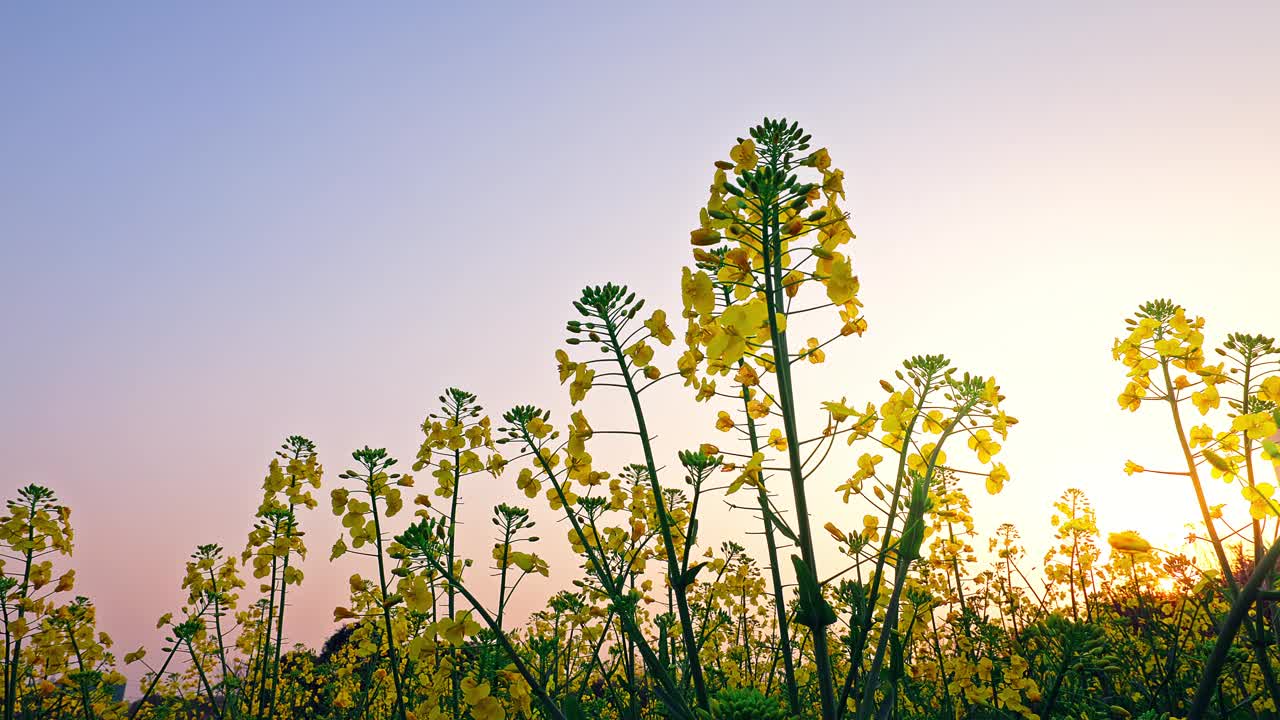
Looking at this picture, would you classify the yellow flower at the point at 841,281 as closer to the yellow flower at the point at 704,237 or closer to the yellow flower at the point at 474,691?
the yellow flower at the point at 704,237

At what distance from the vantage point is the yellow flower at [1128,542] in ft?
7.39

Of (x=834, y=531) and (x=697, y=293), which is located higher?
(x=697, y=293)

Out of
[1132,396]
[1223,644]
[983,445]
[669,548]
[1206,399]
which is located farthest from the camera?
[1132,396]

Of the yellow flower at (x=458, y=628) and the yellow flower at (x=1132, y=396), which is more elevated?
the yellow flower at (x=1132, y=396)

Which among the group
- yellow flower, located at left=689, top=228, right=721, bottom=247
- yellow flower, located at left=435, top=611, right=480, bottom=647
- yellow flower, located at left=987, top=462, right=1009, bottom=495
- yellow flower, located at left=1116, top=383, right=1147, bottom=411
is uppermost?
yellow flower, located at left=689, top=228, right=721, bottom=247

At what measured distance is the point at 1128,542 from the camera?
2.31m

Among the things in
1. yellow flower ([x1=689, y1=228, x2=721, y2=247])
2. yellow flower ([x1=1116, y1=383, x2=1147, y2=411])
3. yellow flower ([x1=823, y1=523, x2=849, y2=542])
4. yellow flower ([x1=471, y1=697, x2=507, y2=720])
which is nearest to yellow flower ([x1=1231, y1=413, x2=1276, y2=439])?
yellow flower ([x1=1116, y1=383, x2=1147, y2=411])

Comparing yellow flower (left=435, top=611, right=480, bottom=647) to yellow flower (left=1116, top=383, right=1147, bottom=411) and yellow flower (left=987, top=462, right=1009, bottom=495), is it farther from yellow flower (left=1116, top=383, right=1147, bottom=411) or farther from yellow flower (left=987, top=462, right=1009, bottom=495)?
yellow flower (left=1116, top=383, right=1147, bottom=411)

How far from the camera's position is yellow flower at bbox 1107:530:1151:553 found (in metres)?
2.25

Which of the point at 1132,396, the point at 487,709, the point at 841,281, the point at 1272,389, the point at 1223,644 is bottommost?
the point at 487,709

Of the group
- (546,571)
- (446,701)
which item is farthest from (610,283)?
(446,701)

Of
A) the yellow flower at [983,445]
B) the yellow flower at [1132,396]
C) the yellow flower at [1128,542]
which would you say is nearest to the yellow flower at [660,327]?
the yellow flower at [983,445]

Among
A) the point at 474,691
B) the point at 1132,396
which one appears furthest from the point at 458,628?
the point at 1132,396

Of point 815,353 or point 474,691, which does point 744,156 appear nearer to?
point 815,353
